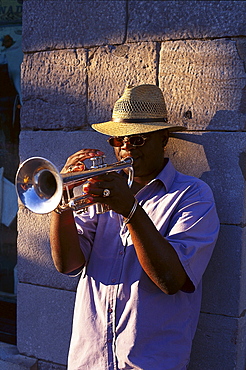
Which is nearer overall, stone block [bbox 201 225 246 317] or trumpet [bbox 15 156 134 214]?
trumpet [bbox 15 156 134 214]

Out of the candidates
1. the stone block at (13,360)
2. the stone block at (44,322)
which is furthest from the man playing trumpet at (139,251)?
the stone block at (13,360)

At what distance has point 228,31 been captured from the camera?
2.73m

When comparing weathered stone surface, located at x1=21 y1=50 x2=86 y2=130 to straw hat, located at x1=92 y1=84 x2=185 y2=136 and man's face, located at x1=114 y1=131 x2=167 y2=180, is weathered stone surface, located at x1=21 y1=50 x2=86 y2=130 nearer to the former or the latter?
straw hat, located at x1=92 y1=84 x2=185 y2=136

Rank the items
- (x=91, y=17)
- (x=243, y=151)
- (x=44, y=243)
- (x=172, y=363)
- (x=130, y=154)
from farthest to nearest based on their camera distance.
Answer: (x=44, y=243), (x=91, y=17), (x=243, y=151), (x=130, y=154), (x=172, y=363)

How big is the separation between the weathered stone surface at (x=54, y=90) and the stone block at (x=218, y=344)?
1.52 metres

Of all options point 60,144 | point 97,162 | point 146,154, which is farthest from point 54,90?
point 97,162

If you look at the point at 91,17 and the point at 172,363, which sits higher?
the point at 91,17

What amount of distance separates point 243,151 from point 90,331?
4.28 ft

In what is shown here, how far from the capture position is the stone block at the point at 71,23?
3053 mm

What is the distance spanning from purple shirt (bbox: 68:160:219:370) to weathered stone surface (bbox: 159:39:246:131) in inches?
19.9

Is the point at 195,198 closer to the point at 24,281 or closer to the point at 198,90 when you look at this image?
the point at 198,90

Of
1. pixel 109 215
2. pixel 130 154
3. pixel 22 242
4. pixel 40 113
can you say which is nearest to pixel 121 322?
pixel 109 215

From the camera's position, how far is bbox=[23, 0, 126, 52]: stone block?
3.05m

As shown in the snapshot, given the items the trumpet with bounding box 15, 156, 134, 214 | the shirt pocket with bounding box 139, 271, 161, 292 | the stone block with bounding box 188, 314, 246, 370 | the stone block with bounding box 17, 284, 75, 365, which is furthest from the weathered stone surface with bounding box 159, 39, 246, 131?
the stone block with bounding box 17, 284, 75, 365
